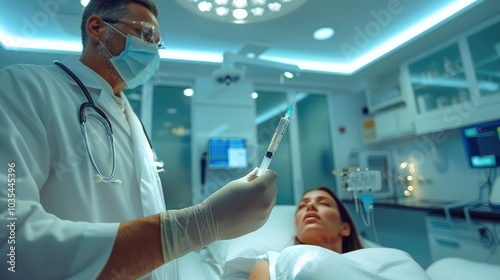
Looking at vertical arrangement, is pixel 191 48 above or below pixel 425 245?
above

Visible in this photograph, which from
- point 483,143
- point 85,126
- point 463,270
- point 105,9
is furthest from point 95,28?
point 483,143

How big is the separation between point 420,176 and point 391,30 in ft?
5.15

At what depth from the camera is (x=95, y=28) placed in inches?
32.6

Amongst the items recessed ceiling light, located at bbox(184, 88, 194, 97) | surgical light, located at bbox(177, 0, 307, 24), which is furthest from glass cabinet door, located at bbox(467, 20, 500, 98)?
recessed ceiling light, located at bbox(184, 88, 194, 97)

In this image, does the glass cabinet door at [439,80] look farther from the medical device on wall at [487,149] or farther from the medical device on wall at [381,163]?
the medical device on wall at [381,163]

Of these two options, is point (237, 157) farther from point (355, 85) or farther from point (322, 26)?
point (355, 85)

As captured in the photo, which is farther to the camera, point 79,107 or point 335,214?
point 335,214

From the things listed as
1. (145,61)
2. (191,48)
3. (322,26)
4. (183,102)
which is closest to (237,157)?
(183,102)

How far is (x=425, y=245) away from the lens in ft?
7.72

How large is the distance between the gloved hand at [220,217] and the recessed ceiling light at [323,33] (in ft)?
6.06

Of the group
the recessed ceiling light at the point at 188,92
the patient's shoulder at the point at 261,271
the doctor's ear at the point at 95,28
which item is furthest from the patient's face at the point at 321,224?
the recessed ceiling light at the point at 188,92

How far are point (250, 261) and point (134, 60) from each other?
118 cm

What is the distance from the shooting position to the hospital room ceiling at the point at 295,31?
1596mm

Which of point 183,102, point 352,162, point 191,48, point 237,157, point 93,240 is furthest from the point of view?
point 352,162
